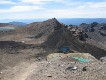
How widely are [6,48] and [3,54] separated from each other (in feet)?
11.9

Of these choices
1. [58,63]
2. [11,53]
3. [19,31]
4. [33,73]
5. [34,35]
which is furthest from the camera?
[19,31]

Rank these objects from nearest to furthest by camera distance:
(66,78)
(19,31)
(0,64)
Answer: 1. (66,78)
2. (0,64)
3. (19,31)

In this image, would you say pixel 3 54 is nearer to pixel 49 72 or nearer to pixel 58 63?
pixel 58 63

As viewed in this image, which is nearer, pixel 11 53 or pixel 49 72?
pixel 49 72

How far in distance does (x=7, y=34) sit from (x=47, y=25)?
30.8 feet

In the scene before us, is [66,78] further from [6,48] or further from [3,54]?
[6,48]

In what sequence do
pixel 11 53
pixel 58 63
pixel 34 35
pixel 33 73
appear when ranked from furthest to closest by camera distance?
pixel 34 35 < pixel 11 53 < pixel 58 63 < pixel 33 73

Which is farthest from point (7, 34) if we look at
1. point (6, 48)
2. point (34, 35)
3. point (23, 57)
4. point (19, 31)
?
point (23, 57)

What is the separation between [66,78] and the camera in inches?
981

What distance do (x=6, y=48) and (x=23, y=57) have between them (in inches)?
243

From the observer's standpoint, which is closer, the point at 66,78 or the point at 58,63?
the point at 66,78

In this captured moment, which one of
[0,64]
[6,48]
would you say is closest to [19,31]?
[6,48]

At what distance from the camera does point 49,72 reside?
27234 mm

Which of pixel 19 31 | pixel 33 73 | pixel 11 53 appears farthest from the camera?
pixel 19 31
